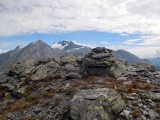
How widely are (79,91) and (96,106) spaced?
17.0 feet

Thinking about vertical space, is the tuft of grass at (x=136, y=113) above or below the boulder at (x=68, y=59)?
below

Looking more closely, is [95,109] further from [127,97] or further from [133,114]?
[127,97]

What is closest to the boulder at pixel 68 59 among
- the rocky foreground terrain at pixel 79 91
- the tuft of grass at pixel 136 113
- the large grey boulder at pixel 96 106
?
the rocky foreground terrain at pixel 79 91

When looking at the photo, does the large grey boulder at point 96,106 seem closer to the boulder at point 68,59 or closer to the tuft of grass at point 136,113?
Answer: the tuft of grass at point 136,113

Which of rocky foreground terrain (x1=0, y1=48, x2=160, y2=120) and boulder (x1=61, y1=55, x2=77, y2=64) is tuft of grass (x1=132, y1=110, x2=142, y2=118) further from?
boulder (x1=61, y1=55, x2=77, y2=64)

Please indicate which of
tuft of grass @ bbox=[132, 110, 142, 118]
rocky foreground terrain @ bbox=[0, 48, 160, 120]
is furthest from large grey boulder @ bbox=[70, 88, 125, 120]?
tuft of grass @ bbox=[132, 110, 142, 118]

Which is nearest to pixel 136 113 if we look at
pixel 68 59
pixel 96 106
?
pixel 96 106

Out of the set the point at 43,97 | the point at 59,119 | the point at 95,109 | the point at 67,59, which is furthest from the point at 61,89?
the point at 67,59

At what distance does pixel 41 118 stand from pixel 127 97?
11888 mm

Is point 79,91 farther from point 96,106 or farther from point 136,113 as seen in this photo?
point 136,113

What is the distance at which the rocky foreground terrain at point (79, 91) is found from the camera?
95.0 feet

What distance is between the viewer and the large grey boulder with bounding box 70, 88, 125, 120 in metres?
27.2

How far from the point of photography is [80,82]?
45.2 meters

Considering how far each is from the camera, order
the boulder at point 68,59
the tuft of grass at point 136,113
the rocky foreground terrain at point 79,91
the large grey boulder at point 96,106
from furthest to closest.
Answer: the boulder at point 68,59 → the tuft of grass at point 136,113 → the rocky foreground terrain at point 79,91 → the large grey boulder at point 96,106
